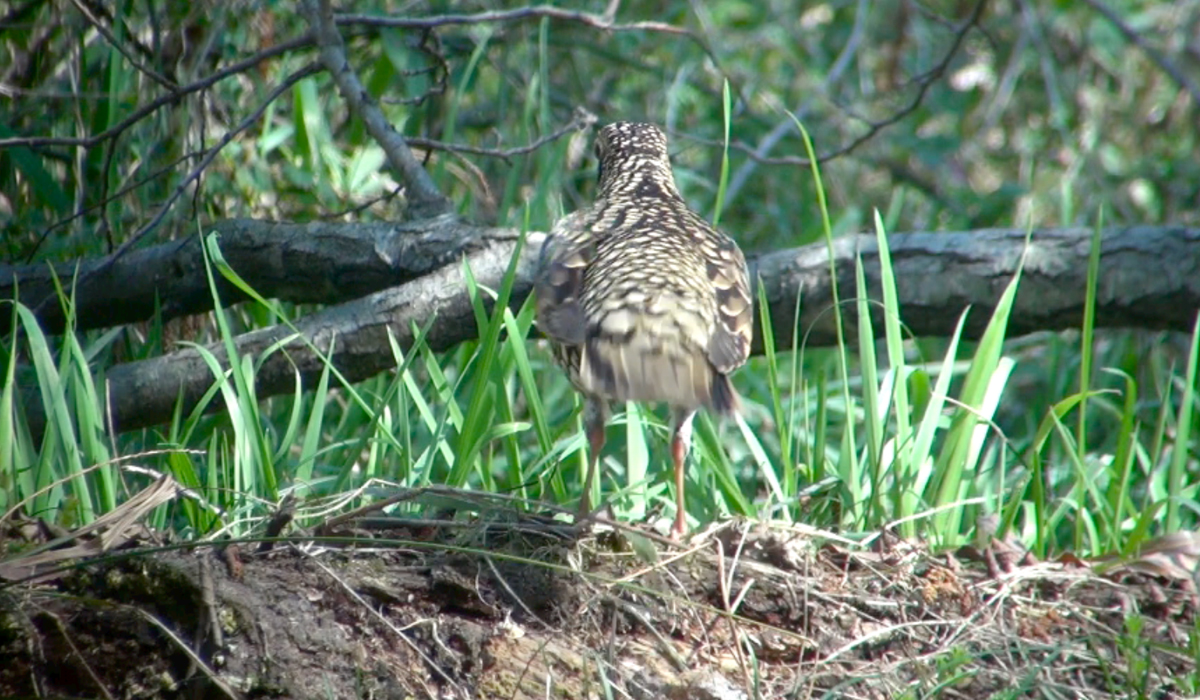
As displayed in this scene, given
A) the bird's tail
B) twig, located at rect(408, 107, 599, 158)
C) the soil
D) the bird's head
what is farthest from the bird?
twig, located at rect(408, 107, 599, 158)

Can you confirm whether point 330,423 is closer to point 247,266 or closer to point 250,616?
point 247,266

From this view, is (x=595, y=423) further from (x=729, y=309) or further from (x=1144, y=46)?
(x=1144, y=46)

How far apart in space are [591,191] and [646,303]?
13.3 feet

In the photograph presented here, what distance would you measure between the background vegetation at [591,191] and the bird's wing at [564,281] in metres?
0.17

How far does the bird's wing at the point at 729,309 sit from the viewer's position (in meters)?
3.71

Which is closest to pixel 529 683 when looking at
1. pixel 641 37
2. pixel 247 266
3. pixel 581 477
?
pixel 581 477

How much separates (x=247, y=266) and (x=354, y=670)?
2.16 metres

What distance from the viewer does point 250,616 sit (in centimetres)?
300

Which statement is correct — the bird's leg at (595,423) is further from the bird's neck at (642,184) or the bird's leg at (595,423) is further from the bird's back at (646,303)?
the bird's neck at (642,184)

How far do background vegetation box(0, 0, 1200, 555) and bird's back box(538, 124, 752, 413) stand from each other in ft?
0.72

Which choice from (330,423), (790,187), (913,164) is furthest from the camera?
(913,164)

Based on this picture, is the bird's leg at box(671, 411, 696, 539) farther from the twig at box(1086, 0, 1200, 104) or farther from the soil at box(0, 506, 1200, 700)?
the twig at box(1086, 0, 1200, 104)

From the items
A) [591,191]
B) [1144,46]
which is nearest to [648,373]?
[591,191]

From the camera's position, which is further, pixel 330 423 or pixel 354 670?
pixel 330 423
